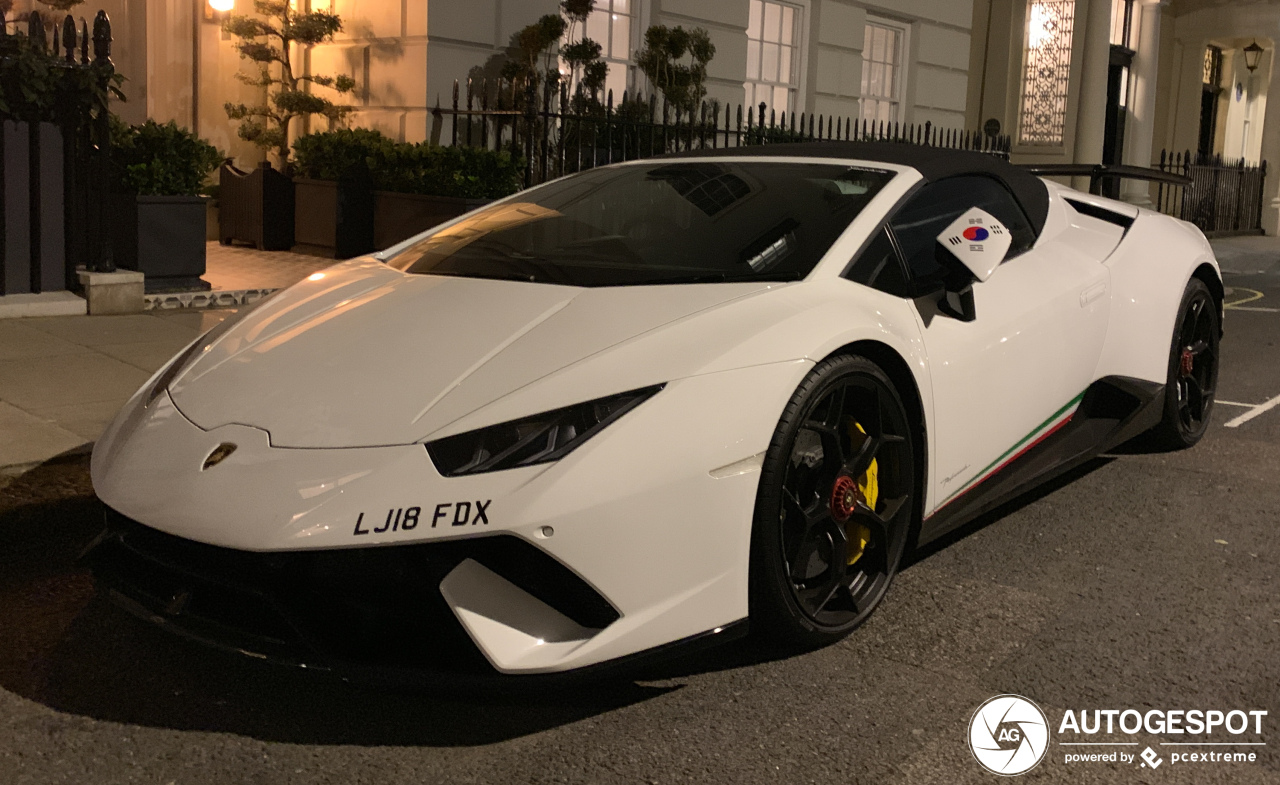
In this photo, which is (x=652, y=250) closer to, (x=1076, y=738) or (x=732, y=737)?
(x=732, y=737)

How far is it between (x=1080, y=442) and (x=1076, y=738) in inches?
72.3

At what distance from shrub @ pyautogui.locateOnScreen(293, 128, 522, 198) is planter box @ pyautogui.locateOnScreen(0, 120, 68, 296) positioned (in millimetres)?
3449

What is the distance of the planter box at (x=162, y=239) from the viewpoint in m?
8.84

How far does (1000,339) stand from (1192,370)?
2125 mm

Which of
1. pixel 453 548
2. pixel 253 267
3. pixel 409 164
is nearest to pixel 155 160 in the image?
pixel 253 267

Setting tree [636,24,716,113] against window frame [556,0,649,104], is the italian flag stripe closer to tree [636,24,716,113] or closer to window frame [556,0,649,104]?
tree [636,24,716,113]

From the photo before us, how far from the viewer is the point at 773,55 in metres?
16.8

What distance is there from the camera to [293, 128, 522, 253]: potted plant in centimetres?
1104

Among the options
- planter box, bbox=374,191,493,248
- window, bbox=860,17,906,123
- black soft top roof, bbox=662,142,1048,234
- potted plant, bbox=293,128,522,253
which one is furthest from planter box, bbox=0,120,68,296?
window, bbox=860,17,906,123

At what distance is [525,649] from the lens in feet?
8.76

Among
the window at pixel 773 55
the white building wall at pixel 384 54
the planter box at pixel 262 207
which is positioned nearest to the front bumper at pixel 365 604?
the white building wall at pixel 384 54

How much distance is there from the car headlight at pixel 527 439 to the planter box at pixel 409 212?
26.2ft

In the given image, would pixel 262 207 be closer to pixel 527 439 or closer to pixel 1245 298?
pixel 1245 298

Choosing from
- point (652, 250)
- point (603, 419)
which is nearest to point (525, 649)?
point (603, 419)
